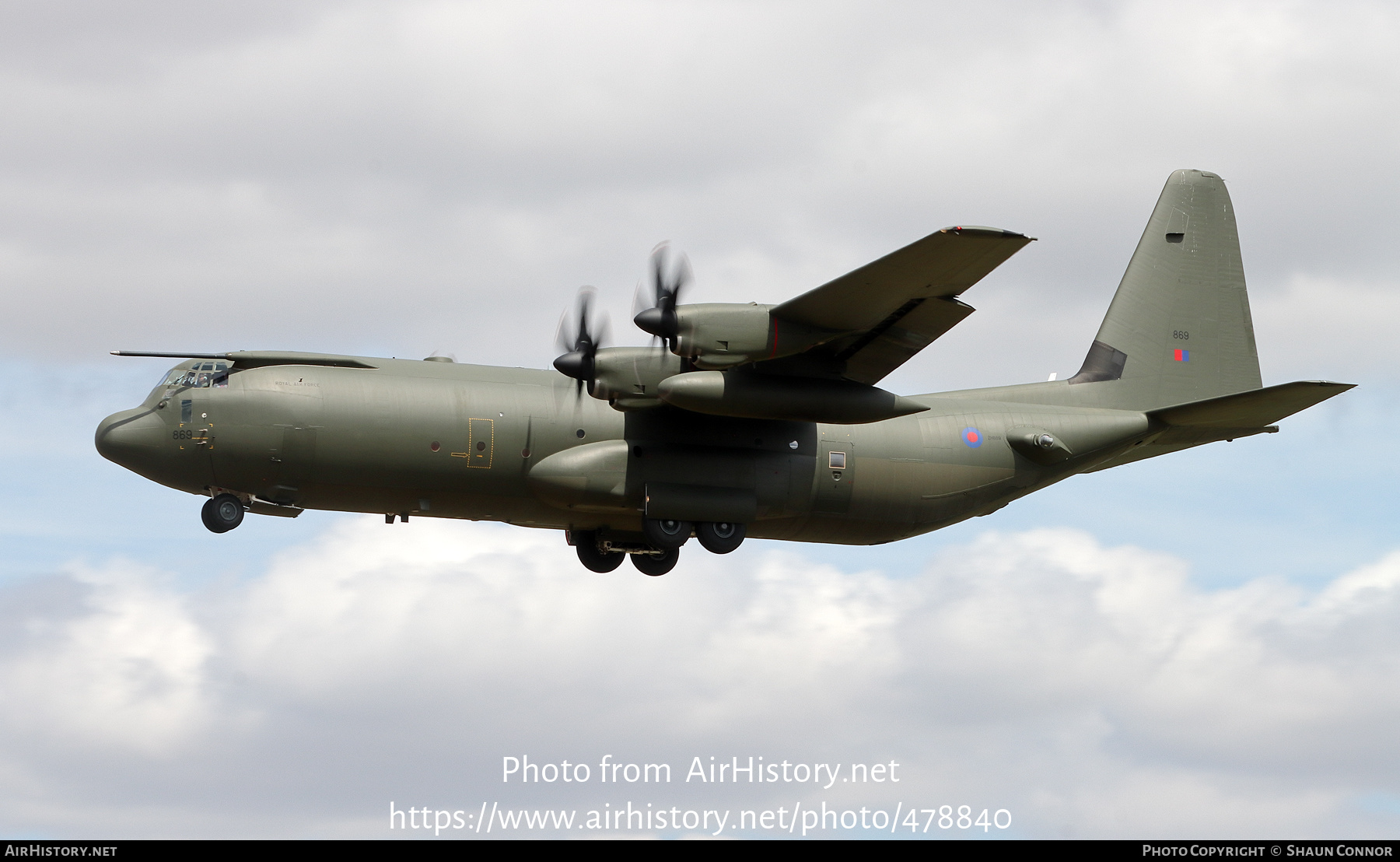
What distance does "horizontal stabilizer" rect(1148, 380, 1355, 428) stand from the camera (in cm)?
2533

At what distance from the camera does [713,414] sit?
80.3ft

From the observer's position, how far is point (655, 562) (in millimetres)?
27438

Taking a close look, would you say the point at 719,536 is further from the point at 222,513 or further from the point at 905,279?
the point at 222,513

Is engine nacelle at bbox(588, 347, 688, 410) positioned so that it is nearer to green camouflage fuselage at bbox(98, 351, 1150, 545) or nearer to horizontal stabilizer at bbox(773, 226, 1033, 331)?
green camouflage fuselage at bbox(98, 351, 1150, 545)

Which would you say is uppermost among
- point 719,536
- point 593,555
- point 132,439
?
point 132,439

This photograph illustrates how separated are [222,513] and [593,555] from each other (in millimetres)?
6483

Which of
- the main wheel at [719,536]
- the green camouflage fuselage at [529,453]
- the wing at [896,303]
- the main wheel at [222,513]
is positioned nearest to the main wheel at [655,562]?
the green camouflage fuselage at [529,453]

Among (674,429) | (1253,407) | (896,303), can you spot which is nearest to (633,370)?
(674,429)

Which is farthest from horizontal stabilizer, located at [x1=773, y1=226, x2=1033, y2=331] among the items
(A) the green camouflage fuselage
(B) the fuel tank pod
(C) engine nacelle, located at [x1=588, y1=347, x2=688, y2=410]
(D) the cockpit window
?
(D) the cockpit window

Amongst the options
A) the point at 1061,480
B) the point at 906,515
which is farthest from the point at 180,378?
the point at 1061,480

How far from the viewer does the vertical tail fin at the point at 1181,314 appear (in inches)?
1169

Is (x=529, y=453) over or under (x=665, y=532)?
over

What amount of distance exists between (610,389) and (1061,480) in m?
9.10
